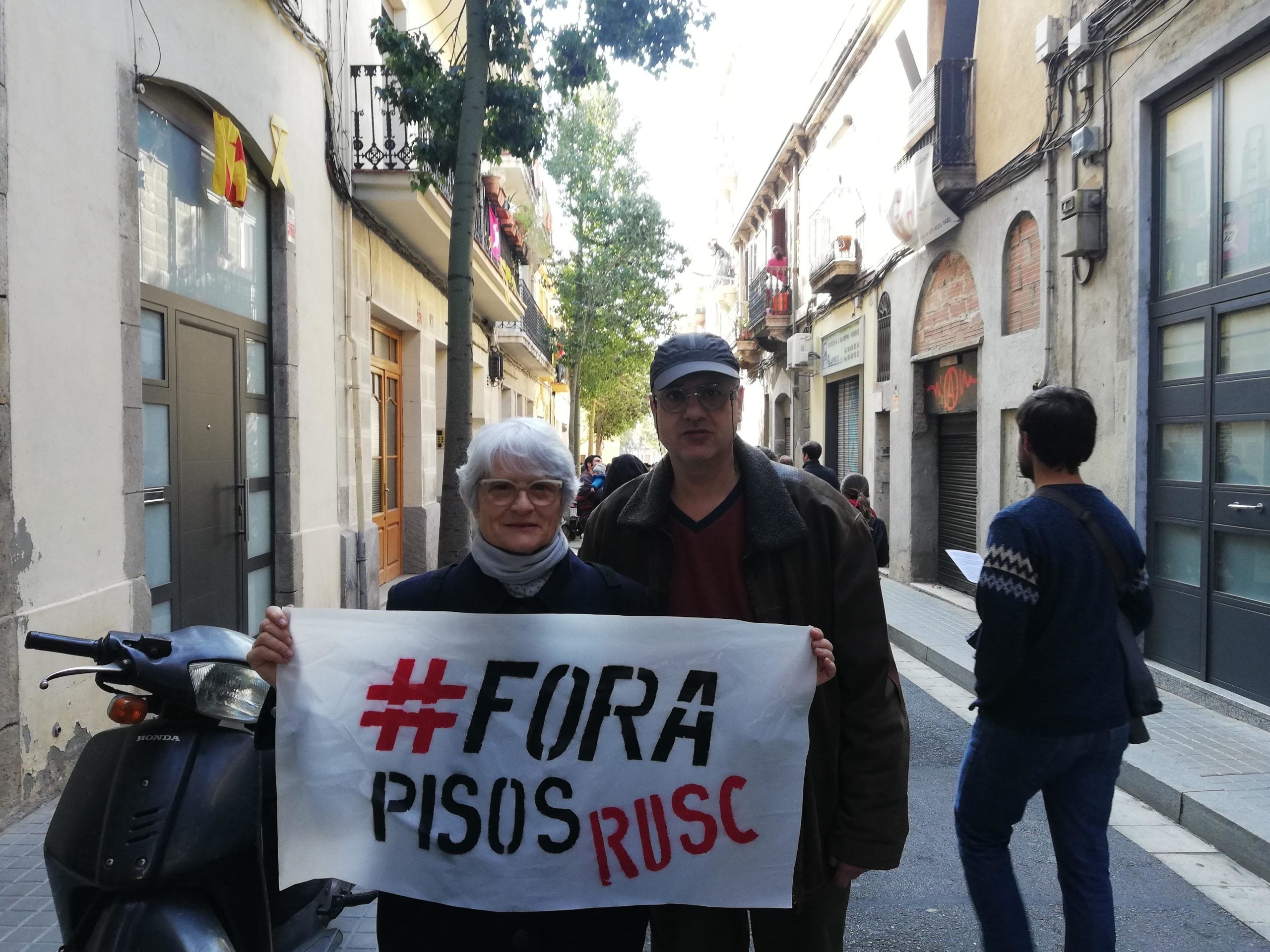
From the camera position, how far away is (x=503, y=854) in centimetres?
206

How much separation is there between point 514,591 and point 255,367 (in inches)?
246

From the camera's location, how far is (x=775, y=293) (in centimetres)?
2225

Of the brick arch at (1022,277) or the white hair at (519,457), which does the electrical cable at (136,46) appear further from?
the brick arch at (1022,277)

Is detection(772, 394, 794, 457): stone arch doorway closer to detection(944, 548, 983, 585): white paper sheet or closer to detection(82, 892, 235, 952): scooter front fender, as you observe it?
detection(944, 548, 983, 585): white paper sheet

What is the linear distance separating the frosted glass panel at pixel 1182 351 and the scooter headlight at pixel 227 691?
6.35m

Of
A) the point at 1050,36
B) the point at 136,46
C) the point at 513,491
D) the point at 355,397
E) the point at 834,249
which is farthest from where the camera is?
the point at 834,249

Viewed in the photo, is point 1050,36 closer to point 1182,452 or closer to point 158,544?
point 1182,452

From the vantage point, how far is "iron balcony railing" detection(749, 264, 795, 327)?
72.3 ft

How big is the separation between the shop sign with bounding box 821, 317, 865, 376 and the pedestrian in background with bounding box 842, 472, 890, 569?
826cm

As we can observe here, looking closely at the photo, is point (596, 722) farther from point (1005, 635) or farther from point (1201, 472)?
point (1201, 472)

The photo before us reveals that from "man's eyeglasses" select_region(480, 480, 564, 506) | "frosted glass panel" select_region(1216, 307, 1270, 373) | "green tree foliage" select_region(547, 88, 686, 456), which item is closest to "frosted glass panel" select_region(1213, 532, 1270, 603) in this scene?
"frosted glass panel" select_region(1216, 307, 1270, 373)

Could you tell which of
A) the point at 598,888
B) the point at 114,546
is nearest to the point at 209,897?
the point at 598,888

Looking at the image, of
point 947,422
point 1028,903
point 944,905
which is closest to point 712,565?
point 944,905

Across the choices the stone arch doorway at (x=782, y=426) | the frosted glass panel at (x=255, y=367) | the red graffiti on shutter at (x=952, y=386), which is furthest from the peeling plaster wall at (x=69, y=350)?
the stone arch doorway at (x=782, y=426)
